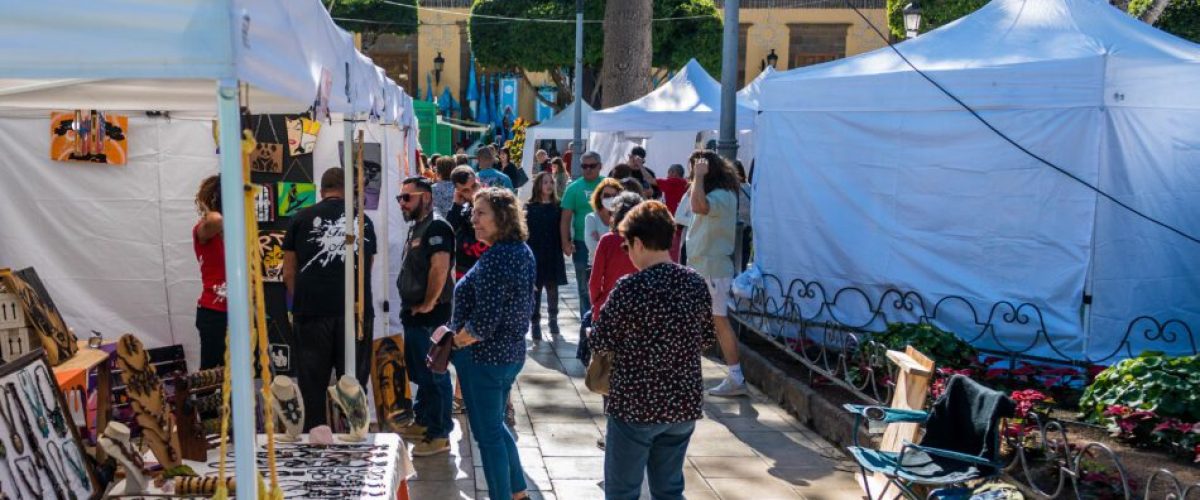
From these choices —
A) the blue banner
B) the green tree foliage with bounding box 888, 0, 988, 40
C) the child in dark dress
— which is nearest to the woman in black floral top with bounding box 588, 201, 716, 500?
the child in dark dress

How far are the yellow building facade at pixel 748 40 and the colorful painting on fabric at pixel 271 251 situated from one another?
1298 inches

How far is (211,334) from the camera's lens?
6.19m

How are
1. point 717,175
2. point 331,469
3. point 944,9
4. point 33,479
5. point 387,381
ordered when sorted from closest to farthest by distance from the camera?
point 33,479, point 331,469, point 387,381, point 717,175, point 944,9

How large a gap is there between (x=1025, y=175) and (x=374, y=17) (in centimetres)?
3064

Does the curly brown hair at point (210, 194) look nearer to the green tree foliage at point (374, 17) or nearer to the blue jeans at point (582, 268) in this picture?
the blue jeans at point (582, 268)

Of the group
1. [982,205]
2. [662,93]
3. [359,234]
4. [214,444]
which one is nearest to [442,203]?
[359,234]

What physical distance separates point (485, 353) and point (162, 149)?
3663mm

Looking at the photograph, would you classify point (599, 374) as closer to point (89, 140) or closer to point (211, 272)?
point (211, 272)

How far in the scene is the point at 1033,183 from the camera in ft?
23.5

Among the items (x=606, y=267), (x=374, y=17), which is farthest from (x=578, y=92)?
(x=374, y=17)

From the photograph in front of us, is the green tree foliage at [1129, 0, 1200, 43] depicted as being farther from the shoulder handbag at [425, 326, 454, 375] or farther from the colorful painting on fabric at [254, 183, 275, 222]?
the shoulder handbag at [425, 326, 454, 375]

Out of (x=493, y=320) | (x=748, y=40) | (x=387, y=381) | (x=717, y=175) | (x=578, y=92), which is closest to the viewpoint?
(x=493, y=320)

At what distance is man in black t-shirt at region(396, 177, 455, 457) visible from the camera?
5.84 meters

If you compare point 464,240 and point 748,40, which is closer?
point 464,240
